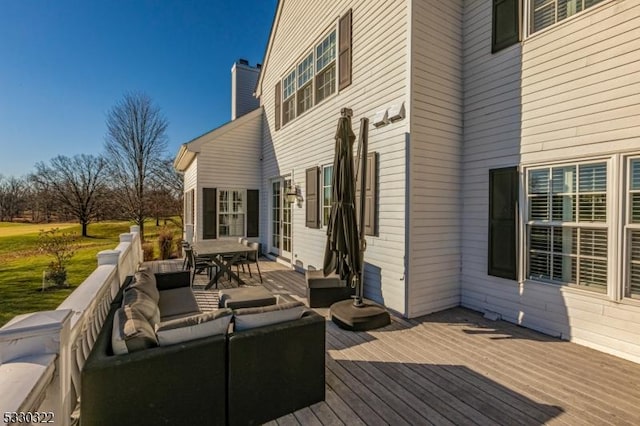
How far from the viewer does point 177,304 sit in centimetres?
365

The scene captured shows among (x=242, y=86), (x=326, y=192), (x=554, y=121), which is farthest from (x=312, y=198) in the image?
(x=242, y=86)

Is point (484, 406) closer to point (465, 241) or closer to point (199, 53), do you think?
→ point (465, 241)

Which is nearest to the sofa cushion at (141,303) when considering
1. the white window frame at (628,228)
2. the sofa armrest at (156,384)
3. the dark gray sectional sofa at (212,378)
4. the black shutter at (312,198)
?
the dark gray sectional sofa at (212,378)

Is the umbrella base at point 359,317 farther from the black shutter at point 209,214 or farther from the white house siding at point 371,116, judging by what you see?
the black shutter at point 209,214

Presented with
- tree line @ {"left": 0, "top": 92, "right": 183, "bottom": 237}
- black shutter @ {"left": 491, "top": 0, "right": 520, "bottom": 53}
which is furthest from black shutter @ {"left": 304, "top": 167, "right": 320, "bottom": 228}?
tree line @ {"left": 0, "top": 92, "right": 183, "bottom": 237}

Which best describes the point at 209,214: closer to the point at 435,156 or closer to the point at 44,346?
the point at 435,156

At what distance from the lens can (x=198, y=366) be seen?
6.53 ft

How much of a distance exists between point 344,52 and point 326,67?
791 millimetres

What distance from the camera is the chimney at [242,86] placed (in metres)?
13.2

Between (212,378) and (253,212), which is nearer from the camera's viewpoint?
(212,378)

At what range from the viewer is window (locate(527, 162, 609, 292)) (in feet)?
11.4

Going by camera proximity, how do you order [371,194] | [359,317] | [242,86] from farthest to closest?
1. [242,86]
2. [371,194]
3. [359,317]

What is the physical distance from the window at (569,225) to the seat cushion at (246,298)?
11.8ft

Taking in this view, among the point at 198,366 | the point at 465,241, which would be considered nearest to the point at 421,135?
the point at 465,241
